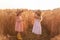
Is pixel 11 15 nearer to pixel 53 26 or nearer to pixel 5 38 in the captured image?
pixel 5 38

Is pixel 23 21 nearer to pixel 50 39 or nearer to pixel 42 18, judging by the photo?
pixel 42 18

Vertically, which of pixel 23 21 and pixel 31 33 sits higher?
pixel 23 21

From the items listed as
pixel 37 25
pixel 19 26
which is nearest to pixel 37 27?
pixel 37 25

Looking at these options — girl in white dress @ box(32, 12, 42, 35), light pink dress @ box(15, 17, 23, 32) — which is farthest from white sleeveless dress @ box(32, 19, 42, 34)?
light pink dress @ box(15, 17, 23, 32)

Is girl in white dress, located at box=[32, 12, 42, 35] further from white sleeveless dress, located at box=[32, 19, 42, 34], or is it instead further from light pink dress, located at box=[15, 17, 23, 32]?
light pink dress, located at box=[15, 17, 23, 32]

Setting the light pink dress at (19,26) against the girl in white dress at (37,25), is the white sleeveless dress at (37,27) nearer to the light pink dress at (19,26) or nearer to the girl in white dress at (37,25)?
the girl in white dress at (37,25)

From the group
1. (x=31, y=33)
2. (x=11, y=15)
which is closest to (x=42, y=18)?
(x=31, y=33)

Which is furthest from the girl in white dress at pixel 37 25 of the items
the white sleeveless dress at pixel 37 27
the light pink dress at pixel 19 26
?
the light pink dress at pixel 19 26

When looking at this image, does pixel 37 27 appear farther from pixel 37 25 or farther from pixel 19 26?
pixel 19 26
